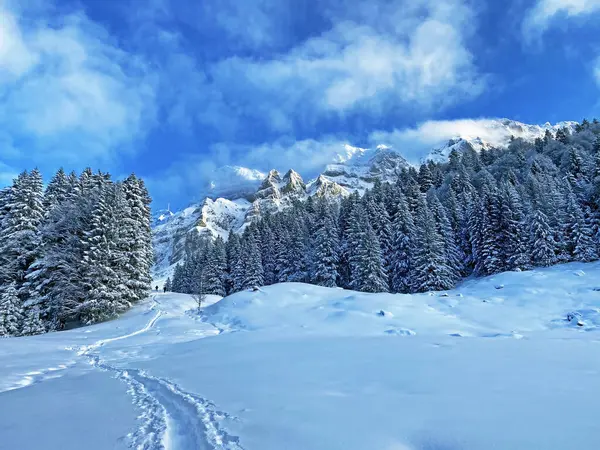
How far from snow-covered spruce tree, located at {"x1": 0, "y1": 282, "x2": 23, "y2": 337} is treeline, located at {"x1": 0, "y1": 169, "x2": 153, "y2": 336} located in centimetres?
1

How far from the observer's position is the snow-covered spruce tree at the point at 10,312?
24.2 m

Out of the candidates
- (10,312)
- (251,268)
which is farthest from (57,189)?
(251,268)

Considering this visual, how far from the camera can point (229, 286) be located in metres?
63.0

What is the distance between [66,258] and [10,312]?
17.7ft

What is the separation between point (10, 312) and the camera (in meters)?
24.9

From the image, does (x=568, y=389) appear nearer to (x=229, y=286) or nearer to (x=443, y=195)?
(x=229, y=286)

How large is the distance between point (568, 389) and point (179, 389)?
6361mm

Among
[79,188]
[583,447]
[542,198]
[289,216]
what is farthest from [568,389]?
[289,216]

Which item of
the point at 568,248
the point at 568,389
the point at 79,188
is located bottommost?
the point at 568,389

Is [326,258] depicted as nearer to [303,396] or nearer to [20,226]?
[20,226]

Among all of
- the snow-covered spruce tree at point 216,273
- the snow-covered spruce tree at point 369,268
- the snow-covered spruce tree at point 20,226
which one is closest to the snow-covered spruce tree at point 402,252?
the snow-covered spruce tree at point 369,268

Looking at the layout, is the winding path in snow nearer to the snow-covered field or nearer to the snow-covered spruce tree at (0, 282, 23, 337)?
the snow-covered field

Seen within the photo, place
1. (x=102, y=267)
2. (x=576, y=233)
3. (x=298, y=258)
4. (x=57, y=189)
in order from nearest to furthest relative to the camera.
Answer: (x=102, y=267) → (x=57, y=189) → (x=576, y=233) → (x=298, y=258)

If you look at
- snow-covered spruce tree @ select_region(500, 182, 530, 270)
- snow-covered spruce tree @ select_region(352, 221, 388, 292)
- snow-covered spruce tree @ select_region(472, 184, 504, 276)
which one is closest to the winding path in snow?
snow-covered spruce tree @ select_region(352, 221, 388, 292)
